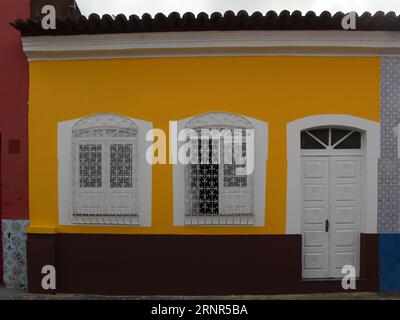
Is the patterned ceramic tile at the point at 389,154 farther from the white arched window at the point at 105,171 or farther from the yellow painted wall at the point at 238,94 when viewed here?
the white arched window at the point at 105,171

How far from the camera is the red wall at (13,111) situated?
193 inches

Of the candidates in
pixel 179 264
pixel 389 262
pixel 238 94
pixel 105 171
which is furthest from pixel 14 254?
pixel 389 262

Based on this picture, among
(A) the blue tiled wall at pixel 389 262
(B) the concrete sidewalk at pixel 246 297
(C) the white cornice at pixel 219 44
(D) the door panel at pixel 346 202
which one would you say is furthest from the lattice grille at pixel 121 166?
(A) the blue tiled wall at pixel 389 262

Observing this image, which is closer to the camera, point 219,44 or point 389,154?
point 219,44

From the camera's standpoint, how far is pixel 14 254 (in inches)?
194

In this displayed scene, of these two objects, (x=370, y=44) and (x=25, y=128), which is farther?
(x=25, y=128)

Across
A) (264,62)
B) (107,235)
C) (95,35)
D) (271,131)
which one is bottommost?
(107,235)

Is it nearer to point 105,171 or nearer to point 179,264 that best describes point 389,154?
point 179,264

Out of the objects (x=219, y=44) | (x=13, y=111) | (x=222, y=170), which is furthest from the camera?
(x=13, y=111)

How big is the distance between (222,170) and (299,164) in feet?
3.54

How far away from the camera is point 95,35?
460 cm

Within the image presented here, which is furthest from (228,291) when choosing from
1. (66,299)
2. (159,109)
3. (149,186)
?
(159,109)

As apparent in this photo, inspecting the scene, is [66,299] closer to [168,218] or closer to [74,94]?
[168,218]

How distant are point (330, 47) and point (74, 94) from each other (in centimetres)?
365
